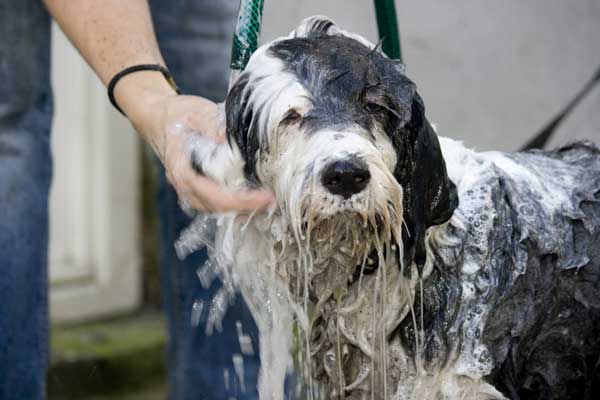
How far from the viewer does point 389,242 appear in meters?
2.44

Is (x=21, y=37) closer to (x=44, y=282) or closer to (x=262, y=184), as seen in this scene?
(x=44, y=282)

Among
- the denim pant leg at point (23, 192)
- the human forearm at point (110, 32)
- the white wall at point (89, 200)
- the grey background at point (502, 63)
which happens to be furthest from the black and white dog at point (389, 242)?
the white wall at point (89, 200)

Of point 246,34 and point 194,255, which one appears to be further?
point 194,255

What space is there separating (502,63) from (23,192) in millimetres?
1883

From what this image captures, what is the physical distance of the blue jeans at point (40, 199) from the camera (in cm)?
341

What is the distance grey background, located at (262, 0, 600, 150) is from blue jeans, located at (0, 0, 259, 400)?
81 cm

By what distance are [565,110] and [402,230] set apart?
7.05ft

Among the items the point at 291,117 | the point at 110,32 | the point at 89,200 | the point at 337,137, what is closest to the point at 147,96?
the point at 110,32

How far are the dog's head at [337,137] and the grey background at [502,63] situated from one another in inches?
65.7

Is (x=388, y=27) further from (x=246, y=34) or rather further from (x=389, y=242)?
(x=389, y=242)

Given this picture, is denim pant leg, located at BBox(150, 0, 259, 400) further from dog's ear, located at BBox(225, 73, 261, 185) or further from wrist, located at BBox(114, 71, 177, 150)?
dog's ear, located at BBox(225, 73, 261, 185)

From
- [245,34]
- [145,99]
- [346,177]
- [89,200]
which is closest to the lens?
[346,177]

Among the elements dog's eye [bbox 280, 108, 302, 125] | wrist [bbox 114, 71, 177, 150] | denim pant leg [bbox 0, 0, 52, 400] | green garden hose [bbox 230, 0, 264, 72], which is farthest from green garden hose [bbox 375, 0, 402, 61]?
denim pant leg [bbox 0, 0, 52, 400]

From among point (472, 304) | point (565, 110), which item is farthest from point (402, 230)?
point (565, 110)
